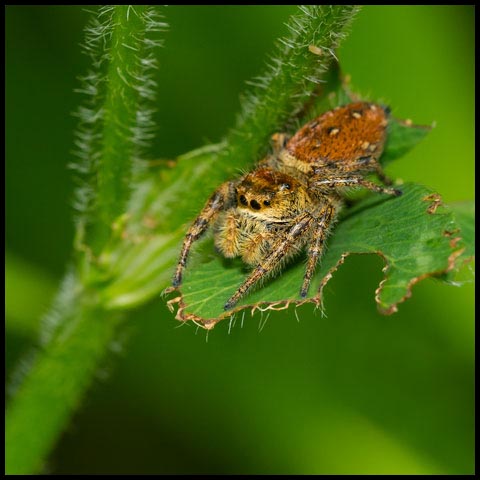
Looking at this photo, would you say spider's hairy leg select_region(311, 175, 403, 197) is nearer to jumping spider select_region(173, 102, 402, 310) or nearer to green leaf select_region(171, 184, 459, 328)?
jumping spider select_region(173, 102, 402, 310)

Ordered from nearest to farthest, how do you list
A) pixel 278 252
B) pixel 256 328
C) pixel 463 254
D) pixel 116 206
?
pixel 463 254 → pixel 278 252 → pixel 116 206 → pixel 256 328

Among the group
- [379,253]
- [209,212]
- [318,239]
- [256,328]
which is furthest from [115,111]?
[256,328]

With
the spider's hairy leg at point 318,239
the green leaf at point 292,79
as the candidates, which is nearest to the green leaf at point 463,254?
the spider's hairy leg at point 318,239

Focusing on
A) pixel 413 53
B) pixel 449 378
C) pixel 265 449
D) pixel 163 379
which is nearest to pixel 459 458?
pixel 449 378

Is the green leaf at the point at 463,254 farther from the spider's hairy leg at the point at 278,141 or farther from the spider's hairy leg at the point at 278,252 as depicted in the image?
the spider's hairy leg at the point at 278,141

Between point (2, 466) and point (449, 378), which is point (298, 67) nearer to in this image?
point (2, 466)

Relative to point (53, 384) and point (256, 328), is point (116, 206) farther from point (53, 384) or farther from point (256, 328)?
point (256, 328)
